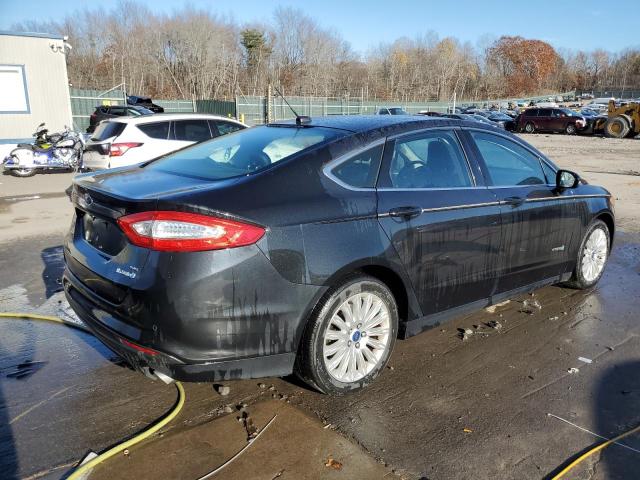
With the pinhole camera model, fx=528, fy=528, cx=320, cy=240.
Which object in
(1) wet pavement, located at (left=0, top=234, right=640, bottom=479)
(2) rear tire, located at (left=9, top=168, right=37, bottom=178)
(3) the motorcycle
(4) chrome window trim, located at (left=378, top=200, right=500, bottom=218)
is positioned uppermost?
(4) chrome window trim, located at (left=378, top=200, right=500, bottom=218)

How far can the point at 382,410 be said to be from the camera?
125 inches

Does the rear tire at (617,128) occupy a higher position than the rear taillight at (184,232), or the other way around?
the rear taillight at (184,232)

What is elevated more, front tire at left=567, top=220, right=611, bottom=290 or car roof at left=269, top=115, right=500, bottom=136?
car roof at left=269, top=115, right=500, bottom=136

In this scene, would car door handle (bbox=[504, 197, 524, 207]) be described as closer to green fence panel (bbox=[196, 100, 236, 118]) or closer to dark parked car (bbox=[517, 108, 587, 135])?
green fence panel (bbox=[196, 100, 236, 118])

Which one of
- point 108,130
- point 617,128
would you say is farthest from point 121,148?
point 617,128

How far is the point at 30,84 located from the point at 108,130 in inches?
314

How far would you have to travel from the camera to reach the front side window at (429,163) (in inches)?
137

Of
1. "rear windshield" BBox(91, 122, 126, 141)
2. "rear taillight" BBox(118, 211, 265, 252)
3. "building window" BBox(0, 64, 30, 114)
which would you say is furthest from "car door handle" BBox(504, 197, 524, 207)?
"building window" BBox(0, 64, 30, 114)

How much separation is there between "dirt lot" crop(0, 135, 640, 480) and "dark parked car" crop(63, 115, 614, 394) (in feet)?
1.13

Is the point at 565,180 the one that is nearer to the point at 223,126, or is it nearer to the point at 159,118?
the point at 223,126

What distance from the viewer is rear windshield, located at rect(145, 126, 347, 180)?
10.7ft

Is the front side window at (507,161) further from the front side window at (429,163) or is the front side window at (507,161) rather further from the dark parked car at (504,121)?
the dark parked car at (504,121)

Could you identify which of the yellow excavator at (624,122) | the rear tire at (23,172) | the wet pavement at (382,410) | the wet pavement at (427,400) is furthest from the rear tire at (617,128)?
the wet pavement at (382,410)

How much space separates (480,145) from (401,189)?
109cm
